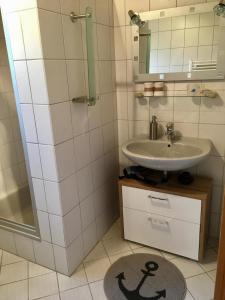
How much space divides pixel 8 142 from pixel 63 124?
0.59 m

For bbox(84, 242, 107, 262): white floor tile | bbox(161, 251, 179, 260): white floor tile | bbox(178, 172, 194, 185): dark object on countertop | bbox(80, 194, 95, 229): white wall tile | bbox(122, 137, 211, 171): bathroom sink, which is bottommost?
bbox(84, 242, 107, 262): white floor tile

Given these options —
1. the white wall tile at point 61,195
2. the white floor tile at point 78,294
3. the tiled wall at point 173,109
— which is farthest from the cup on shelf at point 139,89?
the white floor tile at point 78,294

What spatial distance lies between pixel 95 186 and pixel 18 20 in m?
1.15

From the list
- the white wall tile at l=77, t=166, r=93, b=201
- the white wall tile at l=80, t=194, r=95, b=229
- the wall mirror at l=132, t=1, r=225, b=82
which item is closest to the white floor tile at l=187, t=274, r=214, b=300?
the white wall tile at l=80, t=194, r=95, b=229

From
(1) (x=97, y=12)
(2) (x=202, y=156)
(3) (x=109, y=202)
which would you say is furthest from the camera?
(3) (x=109, y=202)

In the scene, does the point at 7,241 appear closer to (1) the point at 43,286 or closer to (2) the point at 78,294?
(1) the point at 43,286

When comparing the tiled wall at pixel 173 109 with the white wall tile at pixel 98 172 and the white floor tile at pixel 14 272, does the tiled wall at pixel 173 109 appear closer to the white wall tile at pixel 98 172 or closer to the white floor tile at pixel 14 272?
the white wall tile at pixel 98 172

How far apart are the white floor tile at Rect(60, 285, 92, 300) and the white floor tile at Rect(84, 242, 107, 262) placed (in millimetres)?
253

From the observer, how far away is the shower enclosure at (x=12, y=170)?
5.06 ft

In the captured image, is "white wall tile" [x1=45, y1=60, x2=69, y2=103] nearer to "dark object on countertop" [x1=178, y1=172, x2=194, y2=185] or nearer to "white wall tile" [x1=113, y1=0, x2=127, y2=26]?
"white wall tile" [x1=113, y1=0, x2=127, y2=26]

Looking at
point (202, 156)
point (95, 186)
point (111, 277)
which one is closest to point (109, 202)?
point (95, 186)

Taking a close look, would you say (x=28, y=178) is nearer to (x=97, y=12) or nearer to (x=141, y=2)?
(x=97, y=12)

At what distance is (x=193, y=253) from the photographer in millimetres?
1689

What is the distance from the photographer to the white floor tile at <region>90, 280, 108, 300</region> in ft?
4.90
